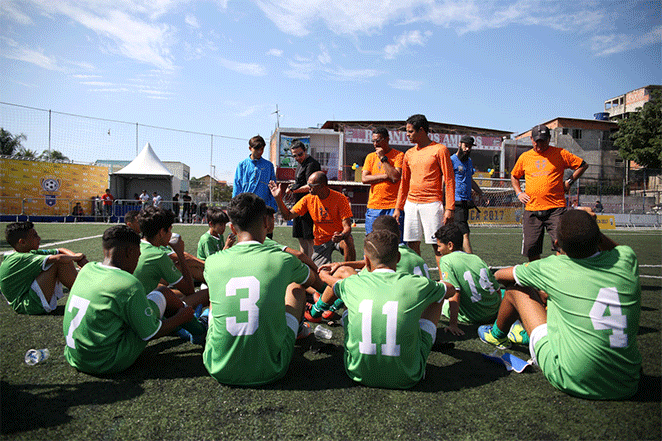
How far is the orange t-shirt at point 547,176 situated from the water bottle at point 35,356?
5.30m

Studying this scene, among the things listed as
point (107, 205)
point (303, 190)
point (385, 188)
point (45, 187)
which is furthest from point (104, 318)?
point (45, 187)

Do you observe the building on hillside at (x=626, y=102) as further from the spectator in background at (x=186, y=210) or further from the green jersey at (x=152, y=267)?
the green jersey at (x=152, y=267)

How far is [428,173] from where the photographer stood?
4.85 meters

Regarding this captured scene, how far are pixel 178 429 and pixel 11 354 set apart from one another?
185 cm

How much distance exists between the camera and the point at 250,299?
2238 mm

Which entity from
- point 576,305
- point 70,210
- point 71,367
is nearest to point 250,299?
point 71,367

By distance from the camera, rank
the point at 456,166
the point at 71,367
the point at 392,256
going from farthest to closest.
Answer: the point at 456,166 < the point at 71,367 < the point at 392,256

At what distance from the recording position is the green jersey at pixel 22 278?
12.3 ft

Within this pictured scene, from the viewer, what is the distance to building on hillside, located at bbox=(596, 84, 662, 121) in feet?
165

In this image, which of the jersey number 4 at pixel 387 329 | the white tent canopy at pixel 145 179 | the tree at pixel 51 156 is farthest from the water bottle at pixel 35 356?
the tree at pixel 51 156

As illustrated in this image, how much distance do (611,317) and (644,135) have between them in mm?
48985

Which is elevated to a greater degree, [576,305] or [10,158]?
[10,158]

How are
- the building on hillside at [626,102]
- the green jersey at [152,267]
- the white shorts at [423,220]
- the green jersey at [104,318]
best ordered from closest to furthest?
the green jersey at [104,318] < the green jersey at [152,267] < the white shorts at [423,220] < the building on hillside at [626,102]

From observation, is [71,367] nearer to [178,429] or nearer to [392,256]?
[178,429]
